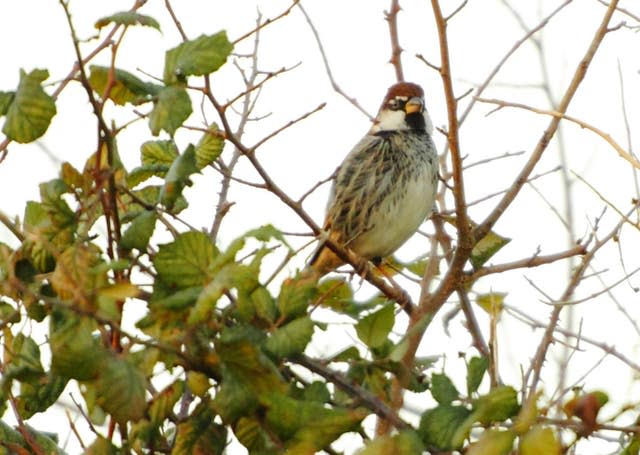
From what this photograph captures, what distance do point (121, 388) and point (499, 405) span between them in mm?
529

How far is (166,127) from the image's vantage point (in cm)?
186

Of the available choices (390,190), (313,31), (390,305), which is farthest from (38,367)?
(390,190)

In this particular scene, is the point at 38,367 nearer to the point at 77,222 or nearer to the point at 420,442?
the point at 77,222

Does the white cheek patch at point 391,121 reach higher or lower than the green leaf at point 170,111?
higher

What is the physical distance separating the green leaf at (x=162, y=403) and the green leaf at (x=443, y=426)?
0.39m

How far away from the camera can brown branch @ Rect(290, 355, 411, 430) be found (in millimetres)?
1599

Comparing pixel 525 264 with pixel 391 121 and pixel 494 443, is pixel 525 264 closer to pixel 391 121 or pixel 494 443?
pixel 494 443

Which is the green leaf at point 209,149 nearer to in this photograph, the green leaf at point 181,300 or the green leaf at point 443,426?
the green leaf at point 181,300

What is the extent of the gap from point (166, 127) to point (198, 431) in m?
0.50

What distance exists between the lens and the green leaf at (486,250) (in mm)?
2697

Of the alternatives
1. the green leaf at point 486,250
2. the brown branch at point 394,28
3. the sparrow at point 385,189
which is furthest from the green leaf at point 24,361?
the sparrow at point 385,189

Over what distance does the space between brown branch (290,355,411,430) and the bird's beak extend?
134 inches

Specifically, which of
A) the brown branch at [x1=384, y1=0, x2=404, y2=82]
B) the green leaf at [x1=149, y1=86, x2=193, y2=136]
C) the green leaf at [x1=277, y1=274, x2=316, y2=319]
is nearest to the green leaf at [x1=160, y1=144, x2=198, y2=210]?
the green leaf at [x1=149, y1=86, x2=193, y2=136]

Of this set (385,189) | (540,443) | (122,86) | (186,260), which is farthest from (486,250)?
(385,189)
